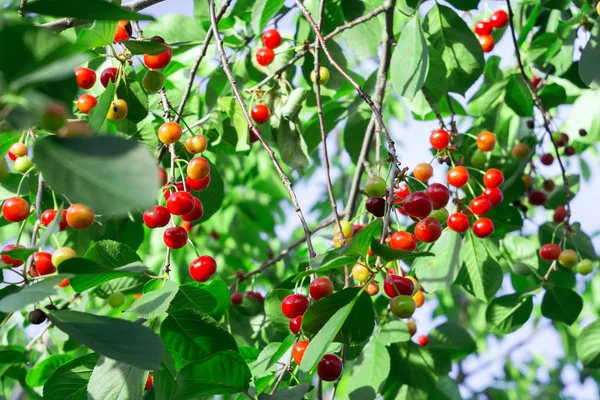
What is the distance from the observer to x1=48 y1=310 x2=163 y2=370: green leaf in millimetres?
798

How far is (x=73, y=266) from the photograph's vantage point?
0.93m

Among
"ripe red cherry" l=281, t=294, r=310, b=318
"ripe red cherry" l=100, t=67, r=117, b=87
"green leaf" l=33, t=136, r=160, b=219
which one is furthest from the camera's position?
"ripe red cherry" l=100, t=67, r=117, b=87

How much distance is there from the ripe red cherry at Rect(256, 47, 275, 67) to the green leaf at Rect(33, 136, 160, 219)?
1.38m

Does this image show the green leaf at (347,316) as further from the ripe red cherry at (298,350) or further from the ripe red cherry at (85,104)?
the ripe red cherry at (85,104)

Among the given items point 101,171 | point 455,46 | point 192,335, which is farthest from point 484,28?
point 101,171

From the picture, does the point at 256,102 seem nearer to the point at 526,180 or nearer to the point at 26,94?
the point at 526,180

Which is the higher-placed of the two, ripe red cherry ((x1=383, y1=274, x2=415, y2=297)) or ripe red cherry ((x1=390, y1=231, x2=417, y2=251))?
ripe red cherry ((x1=390, y1=231, x2=417, y2=251))

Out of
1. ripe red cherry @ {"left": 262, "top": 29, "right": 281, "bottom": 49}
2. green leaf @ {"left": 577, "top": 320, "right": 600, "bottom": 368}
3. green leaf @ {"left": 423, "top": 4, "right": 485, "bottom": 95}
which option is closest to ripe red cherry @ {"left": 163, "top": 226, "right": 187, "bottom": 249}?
ripe red cherry @ {"left": 262, "top": 29, "right": 281, "bottom": 49}

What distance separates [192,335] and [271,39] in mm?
1061

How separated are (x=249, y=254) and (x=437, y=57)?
7.48ft

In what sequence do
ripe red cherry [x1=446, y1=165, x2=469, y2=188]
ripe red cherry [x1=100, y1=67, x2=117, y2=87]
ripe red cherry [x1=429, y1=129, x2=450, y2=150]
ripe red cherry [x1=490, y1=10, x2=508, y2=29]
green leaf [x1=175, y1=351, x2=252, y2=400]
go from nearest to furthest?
green leaf [x1=175, y1=351, x2=252, y2=400], ripe red cherry [x1=100, y1=67, x2=117, y2=87], ripe red cherry [x1=446, y1=165, x2=469, y2=188], ripe red cherry [x1=429, y1=129, x2=450, y2=150], ripe red cherry [x1=490, y1=10, x2=508, y2=29]

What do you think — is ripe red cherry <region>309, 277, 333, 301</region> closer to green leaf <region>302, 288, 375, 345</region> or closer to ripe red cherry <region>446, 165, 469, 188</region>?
green leaf <region>302, 288, 375, 345</region>

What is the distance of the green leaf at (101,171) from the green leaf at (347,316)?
0.51m

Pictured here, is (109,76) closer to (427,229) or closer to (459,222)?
(427,229)
